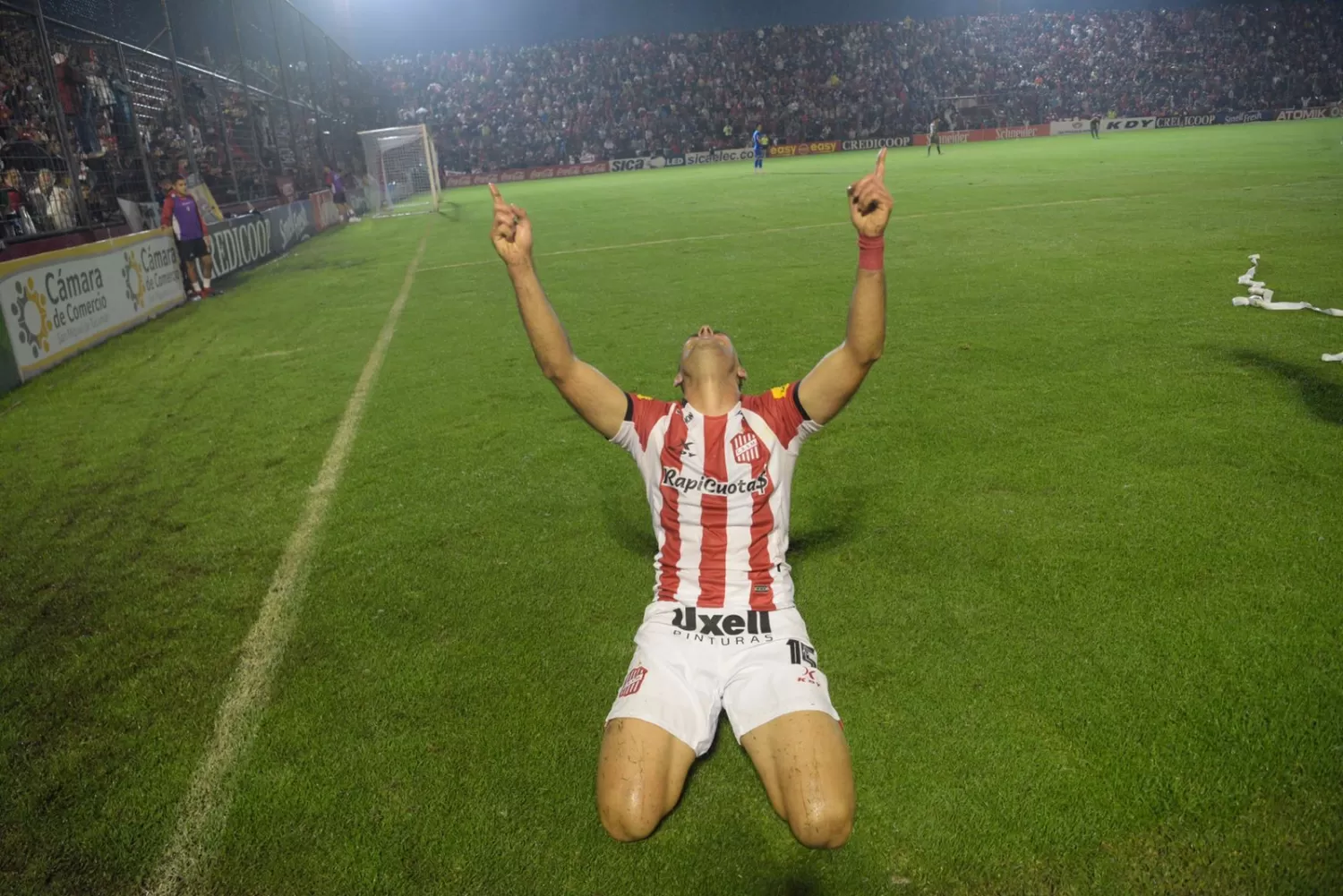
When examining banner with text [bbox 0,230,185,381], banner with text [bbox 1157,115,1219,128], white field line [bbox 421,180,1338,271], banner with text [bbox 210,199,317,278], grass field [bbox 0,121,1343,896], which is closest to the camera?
grass field [bbox 0,121,1343,896]

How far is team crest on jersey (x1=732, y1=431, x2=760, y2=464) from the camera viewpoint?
3.57 metres

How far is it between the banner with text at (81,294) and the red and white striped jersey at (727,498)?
32.1 ft

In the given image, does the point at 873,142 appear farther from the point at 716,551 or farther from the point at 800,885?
the point at 800,885

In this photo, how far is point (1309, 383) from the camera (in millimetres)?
6574

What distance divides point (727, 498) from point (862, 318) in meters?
0.89

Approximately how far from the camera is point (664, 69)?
54156mm

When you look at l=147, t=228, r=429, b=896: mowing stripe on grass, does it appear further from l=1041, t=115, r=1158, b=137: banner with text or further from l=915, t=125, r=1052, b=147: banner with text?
l=1041, t=115, r=1158, b=137: banner with text

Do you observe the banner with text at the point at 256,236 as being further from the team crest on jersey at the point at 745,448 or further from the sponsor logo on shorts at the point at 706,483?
the team crest on jersey at the point at 745,448

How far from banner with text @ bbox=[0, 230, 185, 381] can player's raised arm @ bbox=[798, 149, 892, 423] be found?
1025cm

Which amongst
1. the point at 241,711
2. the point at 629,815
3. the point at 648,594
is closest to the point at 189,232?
the point at 241,711

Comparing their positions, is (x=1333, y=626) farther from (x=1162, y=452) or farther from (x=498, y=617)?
(x=498, y=617)

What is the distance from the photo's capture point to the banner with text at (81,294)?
10094mm

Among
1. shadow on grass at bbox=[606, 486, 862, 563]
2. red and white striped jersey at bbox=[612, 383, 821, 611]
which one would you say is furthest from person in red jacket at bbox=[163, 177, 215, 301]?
red and white striped jersey at bbox=[612, 383, 821, 611]

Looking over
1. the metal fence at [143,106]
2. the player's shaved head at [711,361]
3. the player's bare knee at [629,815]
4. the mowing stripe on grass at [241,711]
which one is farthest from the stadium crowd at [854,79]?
the player's bare knee at [629,815]
